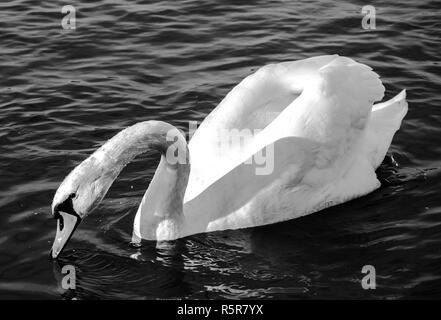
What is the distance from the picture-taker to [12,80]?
46.4ft

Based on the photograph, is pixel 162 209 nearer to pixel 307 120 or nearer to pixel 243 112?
pixel 243 112

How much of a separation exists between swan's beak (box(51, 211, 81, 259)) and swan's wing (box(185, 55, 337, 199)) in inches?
60.7

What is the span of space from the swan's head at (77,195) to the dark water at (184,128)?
1.27ft

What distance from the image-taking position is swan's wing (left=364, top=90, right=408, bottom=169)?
11859 mm

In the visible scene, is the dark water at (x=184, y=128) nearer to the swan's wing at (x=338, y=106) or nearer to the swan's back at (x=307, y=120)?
the swan's back at (x=307, y=120)

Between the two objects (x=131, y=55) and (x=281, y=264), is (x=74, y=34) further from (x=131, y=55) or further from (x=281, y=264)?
(x=281, y=264)

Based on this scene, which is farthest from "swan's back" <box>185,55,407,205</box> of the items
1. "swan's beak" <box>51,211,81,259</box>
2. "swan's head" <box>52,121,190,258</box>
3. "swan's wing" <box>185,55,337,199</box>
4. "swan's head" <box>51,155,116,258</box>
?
"swan's beak" <box>51,211,81,259</box>

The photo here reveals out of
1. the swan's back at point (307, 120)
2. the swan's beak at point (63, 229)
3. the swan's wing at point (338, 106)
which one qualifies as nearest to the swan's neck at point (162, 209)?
the swan's back at point (307, 120)

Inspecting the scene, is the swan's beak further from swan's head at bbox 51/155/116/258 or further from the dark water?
the dark water

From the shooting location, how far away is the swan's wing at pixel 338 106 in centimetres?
1079

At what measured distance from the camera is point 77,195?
940 centimetres
